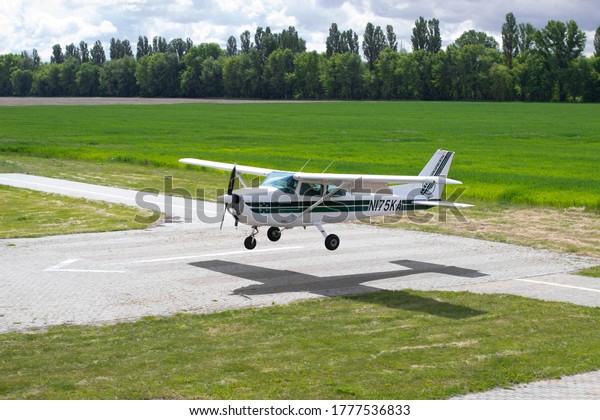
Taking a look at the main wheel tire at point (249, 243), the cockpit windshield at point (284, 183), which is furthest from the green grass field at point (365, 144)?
the cockpit windshield at point (284, 183)

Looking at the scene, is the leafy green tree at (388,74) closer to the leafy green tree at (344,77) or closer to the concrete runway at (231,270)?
the leafy green tree at (344,77)

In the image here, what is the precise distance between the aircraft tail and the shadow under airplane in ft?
7.00

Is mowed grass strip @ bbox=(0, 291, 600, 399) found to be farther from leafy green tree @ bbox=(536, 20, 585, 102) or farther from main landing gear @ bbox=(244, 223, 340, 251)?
leafy green tree @ bbox=(536, 20, 585, 102)

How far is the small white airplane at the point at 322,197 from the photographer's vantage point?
21.1 meters

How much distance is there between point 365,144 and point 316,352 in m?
50.4

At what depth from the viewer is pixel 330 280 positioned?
21.2 meters

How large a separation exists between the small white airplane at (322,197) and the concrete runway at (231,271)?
1.33 m

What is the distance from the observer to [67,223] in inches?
1159

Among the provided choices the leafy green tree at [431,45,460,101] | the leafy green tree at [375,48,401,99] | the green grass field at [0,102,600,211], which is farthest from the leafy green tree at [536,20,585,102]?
the green grass field at [0,102,600,211]

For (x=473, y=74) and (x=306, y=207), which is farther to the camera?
(x=473, y=74)

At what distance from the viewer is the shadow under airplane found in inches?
736

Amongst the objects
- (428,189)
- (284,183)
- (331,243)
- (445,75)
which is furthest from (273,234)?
(445,75)

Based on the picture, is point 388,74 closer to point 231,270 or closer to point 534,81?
point 534,81

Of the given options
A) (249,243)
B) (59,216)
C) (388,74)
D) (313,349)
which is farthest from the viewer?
(388,74)
